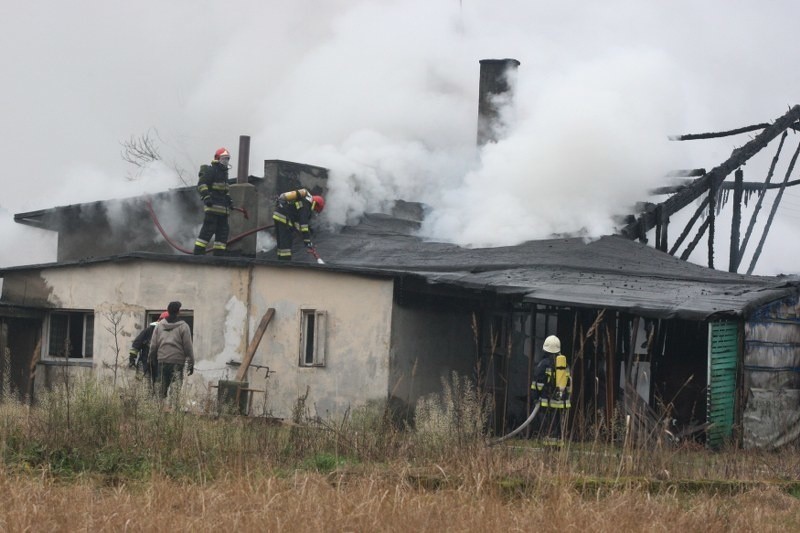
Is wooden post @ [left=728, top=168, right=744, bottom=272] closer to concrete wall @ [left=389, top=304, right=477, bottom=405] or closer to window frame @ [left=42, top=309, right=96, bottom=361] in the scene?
concrete wall @ [left=389, top=304, right=477, bottom=405]

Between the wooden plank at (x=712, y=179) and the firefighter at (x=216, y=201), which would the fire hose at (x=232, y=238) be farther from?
the wooden plank at (x=712, y=179)

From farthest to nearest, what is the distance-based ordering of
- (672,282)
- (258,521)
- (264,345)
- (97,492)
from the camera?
(264,345)
(672,282)
(97,492)
(258,521)

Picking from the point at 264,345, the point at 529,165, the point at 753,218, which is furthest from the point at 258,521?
the point at 753,218

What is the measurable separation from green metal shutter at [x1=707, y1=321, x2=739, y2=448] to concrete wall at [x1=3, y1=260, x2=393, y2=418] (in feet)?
15.1

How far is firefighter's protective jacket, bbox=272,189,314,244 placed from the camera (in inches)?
829

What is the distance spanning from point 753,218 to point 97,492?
19314mm

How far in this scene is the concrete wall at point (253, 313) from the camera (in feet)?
58.7

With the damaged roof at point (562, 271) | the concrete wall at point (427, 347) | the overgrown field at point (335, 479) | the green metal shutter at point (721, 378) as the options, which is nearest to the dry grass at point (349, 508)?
the overgrown field at point (335, 479)

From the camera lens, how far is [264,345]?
19.0 m

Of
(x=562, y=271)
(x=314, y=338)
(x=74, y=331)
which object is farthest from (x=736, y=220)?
(x=74, y=331)

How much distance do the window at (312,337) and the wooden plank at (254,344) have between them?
0.55m

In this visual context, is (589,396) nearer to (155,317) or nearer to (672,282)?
(672,282)

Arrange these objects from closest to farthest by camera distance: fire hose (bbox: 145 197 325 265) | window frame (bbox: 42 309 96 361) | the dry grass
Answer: the dry grass → fire hose (bbox: 145 197 325 265) → window frame (bbox: 42 309 96 361)

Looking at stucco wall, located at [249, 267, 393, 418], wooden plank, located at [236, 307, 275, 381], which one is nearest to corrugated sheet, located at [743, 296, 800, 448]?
stucco wall, located at [249, 267, 393, 418]
